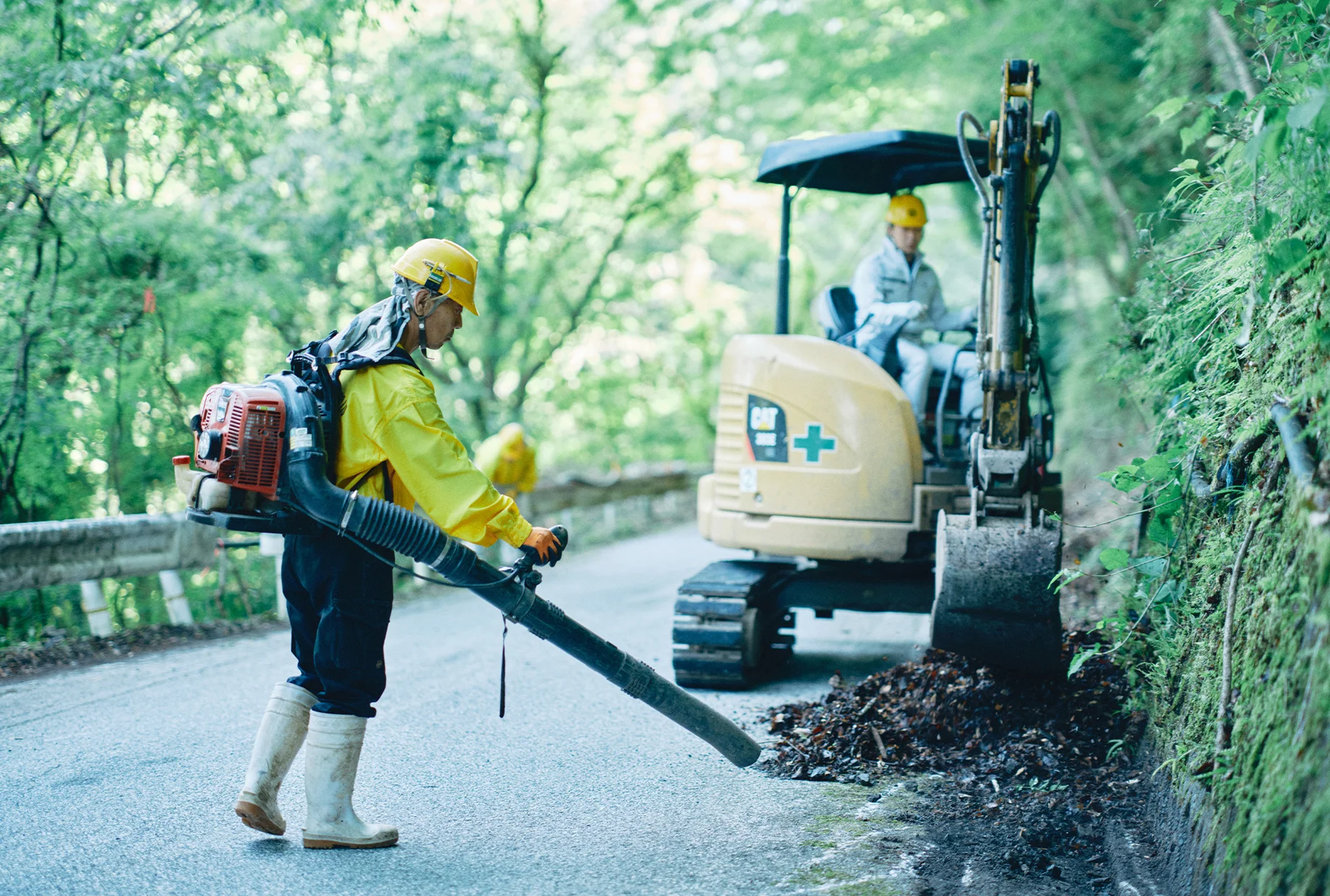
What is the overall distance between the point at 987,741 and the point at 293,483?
3415mm

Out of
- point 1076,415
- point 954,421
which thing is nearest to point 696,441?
point 1076,415

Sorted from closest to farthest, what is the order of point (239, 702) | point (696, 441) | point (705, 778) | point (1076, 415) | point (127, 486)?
point (705, 778) → point (239, 702) → point (127, 486) → point (1076, 415) → point (696, 441)

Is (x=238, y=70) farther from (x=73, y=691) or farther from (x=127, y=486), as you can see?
(x=73, y=691)

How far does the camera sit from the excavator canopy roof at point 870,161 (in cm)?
693

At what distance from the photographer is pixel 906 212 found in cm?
722

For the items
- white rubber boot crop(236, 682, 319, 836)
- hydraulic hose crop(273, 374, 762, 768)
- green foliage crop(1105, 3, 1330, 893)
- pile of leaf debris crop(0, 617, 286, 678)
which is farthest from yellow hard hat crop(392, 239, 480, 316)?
pile of leaf debris crop(0, 617, 286, 678)

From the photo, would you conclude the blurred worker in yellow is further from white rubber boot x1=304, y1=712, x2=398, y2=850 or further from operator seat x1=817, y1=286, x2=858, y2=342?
white rubber boot x1=304, y1=712, x2=398, y2=850

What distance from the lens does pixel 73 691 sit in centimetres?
642

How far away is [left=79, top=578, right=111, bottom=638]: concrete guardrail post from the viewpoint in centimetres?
780

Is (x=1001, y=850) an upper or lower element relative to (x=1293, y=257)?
lower

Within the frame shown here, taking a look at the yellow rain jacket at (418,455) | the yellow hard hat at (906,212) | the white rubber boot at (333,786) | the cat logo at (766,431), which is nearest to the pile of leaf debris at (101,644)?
the white rubber boot at (333,786)

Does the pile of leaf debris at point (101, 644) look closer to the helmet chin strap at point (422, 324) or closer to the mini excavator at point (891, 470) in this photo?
the mini excavator at point (891, 470)

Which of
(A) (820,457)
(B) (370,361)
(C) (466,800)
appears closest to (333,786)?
(C) (466,800)

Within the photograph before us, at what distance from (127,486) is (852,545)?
665 centimetres
